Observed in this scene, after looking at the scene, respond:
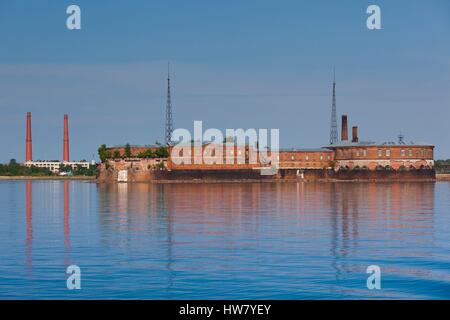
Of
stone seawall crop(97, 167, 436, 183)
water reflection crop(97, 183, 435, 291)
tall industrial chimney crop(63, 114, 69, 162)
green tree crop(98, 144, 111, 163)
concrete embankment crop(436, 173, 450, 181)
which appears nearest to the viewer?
water reflection crop(97, 183, 435, 291)

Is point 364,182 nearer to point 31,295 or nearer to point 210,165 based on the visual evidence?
point 210,165

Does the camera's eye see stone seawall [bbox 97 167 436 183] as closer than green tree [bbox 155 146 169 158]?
Yes

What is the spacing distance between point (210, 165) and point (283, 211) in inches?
3301

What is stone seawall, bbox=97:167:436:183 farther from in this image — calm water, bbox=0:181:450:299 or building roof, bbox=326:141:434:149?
calm water, bbox=0:181:450:299

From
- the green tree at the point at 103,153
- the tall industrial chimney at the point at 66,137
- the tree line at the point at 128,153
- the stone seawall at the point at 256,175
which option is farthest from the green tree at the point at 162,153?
the tall industrial chimney at the point at 66,137

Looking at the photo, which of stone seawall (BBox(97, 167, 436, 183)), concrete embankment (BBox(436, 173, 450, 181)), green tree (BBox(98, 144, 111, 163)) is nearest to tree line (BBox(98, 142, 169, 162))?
green tree (BBox(98, 144, 111, 163))

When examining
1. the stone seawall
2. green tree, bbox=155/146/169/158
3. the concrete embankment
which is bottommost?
the concrete embankment

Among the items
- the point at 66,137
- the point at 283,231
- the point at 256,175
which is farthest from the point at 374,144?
the point at 283,231

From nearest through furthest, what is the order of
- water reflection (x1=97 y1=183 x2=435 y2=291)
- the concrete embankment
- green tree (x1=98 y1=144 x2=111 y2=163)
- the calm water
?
the calm water
water reflection (x1=97 y1=183 x2=435 y2=291)
green tree (x1=98 y1=144 x2=111 y2=163)
the concrete embankment

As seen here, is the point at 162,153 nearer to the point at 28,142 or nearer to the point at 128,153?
the point at 128,153

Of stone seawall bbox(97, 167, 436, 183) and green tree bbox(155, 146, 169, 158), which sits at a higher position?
green tree bbox(155, 146, 169, 158)

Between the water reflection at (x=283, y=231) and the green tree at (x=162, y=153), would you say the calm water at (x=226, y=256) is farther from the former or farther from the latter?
the green tree at (x=162, y=153)

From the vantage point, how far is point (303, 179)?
138 m

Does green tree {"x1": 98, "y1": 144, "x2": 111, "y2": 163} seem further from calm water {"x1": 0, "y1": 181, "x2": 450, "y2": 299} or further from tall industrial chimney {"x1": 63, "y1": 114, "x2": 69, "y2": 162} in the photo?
calm water {"x1": 0, "y1": 181, "x2": 450, "y2": 299}
